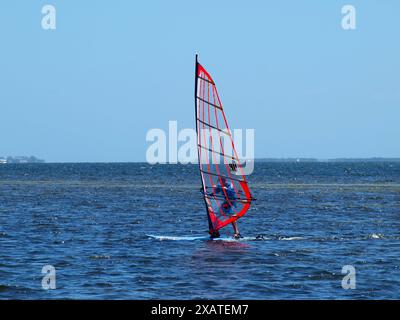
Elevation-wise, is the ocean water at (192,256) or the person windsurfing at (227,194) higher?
the person windsurfing at (227,194)

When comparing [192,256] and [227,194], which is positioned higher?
[227,194]

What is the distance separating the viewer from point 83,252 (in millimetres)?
24766

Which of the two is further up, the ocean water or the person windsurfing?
the person windsurfing

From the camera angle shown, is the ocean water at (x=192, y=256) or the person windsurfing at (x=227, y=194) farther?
the person windsurfing at (x=227, y=194)

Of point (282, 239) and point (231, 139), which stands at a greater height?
point (231, 139)

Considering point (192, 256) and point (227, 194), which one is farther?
point (227, 194)

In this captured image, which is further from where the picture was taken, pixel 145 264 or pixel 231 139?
pixel 231 139

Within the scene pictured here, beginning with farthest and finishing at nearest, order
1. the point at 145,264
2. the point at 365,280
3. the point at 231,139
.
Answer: the point at 231,139 < the point at 145,264 < the point at 365,280

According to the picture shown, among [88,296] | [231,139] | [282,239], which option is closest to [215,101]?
[231,139]

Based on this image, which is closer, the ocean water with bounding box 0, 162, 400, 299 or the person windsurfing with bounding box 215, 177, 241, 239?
the ocean water with bounding box 0, 162, 400, 299
